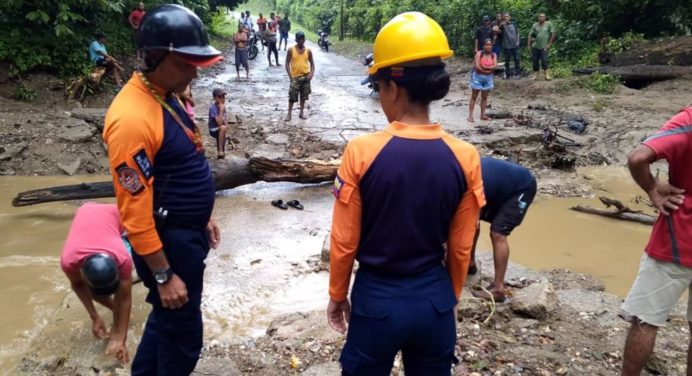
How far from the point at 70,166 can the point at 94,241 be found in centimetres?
531

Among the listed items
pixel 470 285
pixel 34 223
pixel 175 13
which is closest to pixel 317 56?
pixel 34 223

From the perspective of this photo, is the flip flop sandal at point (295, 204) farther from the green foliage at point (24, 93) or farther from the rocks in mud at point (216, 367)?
the green foliage at point (24, 93)

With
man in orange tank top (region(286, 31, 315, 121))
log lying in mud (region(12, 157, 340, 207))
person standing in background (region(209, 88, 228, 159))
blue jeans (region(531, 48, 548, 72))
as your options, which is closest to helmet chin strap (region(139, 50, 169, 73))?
log lying in mud (region(12, 157, 340, 207))

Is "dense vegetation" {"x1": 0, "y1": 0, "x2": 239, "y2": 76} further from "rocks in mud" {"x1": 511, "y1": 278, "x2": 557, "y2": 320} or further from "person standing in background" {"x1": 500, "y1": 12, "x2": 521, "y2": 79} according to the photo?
"rocks in mud" {"x1": 511, "y1": 278, "x2": 557, "y2": 320}

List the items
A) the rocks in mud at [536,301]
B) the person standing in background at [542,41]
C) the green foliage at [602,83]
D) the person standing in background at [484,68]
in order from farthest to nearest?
the person standing in background at [542,41], the green foliage at [602,83], the person standing in background at [484,68], the rocks in mud at [536,301]

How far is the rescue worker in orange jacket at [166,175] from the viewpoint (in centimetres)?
192

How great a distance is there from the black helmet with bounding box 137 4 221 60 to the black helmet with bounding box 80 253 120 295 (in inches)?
57.1

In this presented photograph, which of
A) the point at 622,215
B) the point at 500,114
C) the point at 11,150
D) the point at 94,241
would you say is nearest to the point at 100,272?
the point at 94,241

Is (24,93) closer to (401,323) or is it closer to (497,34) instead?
(401,323)

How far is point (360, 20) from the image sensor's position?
29.8 metres

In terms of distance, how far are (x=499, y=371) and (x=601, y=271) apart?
259cm

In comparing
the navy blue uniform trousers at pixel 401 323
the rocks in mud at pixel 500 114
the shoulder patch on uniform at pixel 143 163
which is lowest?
the rocks in mud at pixel 500 114

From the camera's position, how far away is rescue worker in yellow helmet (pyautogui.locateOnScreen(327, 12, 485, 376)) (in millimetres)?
1714

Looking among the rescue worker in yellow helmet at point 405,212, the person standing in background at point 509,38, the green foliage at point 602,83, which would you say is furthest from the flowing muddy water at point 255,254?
the person standing in background at point 509,38
